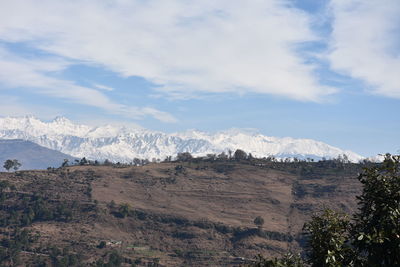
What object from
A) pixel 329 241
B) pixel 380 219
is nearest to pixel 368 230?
pixel 380 219

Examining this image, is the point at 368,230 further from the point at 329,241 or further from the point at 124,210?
the point at 124,210

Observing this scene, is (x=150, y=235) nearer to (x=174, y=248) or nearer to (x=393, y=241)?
(x=174, y=248)

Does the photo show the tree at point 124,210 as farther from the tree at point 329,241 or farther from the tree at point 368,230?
the tree at point 368,230

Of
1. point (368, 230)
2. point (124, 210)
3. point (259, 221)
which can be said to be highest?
point (368, 230)

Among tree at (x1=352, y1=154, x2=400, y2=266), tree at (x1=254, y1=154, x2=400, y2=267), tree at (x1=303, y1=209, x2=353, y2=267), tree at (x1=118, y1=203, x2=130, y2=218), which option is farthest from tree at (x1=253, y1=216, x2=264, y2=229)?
tree at (x1=352, y1=154, x2=400, y2=266)

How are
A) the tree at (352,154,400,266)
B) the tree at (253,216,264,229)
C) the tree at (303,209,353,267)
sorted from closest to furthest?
the tree at (352,154,400,266) → the tree at (303,209,353,267) → the tree at (253,216,264,229)

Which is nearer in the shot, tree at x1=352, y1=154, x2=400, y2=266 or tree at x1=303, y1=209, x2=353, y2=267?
tree at x1=352, y1=154, x2=400, y2=266

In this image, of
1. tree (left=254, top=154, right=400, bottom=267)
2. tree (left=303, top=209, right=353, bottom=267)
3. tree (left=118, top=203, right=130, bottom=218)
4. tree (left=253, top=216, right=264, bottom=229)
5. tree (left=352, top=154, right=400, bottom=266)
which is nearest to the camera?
tree (left=352, top=154, right=400, bottom=266)

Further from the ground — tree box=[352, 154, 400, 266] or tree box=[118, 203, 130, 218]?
tree box=[352, 154, 400, 266]

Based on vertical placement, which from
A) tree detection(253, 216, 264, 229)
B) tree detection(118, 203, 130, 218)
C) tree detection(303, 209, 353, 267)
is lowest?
tree detection(118, 203, 130, 218)

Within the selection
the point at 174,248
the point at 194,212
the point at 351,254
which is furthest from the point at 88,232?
the point at 351,254

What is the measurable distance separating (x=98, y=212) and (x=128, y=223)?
40.0ft

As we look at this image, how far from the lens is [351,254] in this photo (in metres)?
23.1

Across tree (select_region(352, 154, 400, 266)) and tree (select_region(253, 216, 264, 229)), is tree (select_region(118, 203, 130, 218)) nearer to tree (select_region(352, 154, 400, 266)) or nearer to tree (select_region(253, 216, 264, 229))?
tree (select_region(253, 216, 264, 229))
